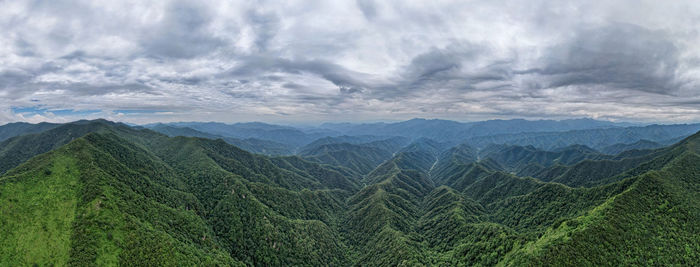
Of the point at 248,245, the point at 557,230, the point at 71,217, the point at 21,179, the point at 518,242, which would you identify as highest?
the point at 21,179

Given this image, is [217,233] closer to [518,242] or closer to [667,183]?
[518,242]

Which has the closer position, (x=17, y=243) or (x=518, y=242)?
(x=17, y=243)

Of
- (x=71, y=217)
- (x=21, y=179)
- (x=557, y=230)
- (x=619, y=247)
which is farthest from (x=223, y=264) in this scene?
(x=619, y=247)

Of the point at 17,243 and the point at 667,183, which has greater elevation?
the point at 667,183

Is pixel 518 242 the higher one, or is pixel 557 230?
pixel 557 230

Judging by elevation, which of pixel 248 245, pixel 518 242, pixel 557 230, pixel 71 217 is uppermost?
pixel 71 217

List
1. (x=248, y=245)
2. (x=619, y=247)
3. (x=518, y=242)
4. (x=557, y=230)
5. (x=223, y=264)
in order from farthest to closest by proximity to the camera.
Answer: (x=248, y=245) < (x=223, y=264) < (x=518, y=242) < (x=557, y=230) < (x=619, y=247)

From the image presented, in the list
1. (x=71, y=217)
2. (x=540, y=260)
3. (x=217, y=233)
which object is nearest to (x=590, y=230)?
(x=540, y=260)

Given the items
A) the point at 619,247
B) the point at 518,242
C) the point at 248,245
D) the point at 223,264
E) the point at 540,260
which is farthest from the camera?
the point at 248,245

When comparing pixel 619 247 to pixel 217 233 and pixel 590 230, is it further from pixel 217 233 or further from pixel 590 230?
pixel 217 233
